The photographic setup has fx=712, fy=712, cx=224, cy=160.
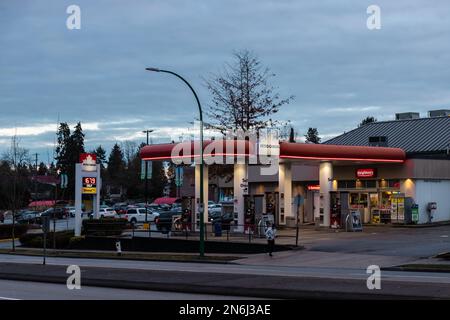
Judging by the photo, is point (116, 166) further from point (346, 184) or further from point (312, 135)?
Answer: point (346, 184)

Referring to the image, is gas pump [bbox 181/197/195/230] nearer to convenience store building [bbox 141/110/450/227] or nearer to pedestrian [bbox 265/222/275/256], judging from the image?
convenience store building [bbox 141/110/450/227]

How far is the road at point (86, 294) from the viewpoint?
726 inches

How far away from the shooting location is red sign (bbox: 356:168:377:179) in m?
52.2

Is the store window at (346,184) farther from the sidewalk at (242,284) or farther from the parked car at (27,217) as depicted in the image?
the parked car at (27,217)

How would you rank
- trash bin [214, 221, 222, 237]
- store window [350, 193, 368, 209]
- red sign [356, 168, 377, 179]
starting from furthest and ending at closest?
store window [350, 193, 368, 209] → red sign [356, 168, 377, 179] → trash bin [214, 221, 222, 237]

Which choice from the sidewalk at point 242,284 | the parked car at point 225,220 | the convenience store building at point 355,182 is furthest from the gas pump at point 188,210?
the sidewalk at point 242,284

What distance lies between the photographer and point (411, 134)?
200 ft

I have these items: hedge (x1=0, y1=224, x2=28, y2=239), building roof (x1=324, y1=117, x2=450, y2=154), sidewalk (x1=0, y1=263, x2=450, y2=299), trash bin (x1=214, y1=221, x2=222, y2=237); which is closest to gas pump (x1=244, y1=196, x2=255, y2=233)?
trash bin (x1=214, y1=221, x2=222, y2=237)

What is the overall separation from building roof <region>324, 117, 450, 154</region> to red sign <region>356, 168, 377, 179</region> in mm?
6102

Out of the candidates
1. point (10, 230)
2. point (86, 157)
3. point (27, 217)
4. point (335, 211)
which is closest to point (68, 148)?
point (27, 217)

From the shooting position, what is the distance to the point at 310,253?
34875 millimetres

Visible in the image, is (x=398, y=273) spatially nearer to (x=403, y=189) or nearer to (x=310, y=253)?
(x=310, y=253)

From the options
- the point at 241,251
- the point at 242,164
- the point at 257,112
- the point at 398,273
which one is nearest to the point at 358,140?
the point at 257,112

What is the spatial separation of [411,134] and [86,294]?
4643cm
